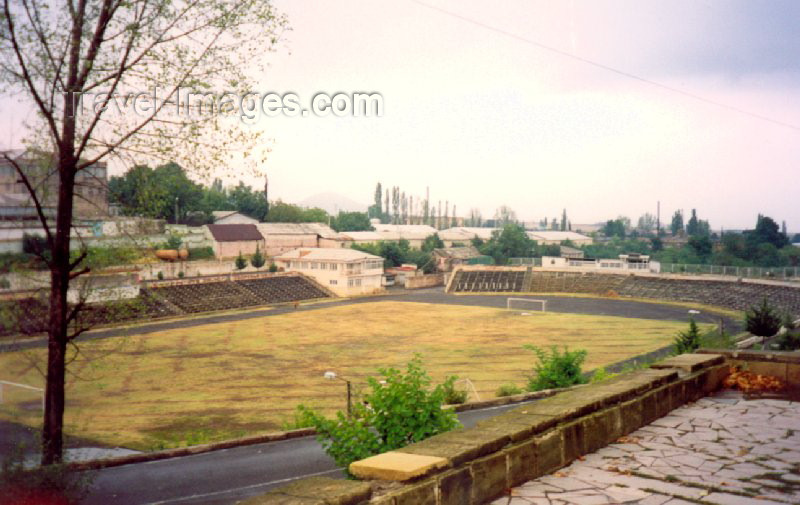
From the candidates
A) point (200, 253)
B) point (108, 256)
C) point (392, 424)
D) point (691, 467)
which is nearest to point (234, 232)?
point (200, 253)

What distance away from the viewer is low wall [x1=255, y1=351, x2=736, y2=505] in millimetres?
4180

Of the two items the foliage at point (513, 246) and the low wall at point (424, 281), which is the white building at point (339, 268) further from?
the foliage at point (513, 246)

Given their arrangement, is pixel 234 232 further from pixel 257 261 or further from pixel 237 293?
pixel 237 293

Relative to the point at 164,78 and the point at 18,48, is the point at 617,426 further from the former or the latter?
the point at 18,48

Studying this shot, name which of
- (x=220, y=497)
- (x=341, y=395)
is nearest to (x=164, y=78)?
(x=220, y=497)

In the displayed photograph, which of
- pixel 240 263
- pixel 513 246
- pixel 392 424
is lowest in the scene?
pixel 240 263

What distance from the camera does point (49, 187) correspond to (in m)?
11.0

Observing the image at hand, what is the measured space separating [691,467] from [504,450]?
1943mm

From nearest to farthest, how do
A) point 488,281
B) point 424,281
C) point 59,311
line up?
1. point 59,311
2. point 488,281
3. point 424,281

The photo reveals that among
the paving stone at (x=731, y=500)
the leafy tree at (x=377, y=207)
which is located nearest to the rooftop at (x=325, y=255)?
the paving stone at (x=731, y=500)

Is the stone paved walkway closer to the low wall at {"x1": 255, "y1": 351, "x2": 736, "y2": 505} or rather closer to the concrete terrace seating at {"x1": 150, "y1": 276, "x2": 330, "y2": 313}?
the low wall at {"x1": 255, "y1": 351, "x2": 736, "y2": 505}

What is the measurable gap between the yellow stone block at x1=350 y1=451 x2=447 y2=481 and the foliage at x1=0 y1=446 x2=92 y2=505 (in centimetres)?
581

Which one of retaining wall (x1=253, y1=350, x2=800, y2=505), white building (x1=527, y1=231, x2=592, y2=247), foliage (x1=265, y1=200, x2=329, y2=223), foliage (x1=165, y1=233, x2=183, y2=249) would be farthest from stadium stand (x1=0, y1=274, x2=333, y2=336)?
white building (x1=527, y1=231, x2=592, y2=247)

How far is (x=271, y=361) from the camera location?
38.7 m
